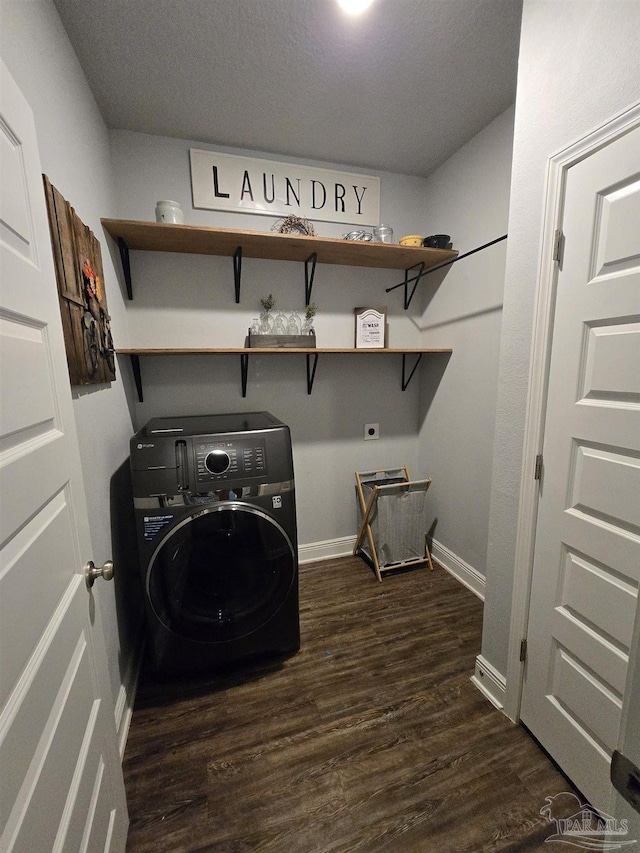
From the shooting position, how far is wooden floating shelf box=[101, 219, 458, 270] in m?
1.64

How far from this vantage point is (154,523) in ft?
4.45

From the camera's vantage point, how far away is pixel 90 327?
1223 millimetres

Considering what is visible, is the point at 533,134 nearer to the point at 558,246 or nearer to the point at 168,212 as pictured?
the point at 558,246

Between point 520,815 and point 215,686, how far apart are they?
Result: 1174mm

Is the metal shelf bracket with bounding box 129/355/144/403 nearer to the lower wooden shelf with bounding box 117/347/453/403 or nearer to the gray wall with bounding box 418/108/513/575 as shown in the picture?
the lower wooden shelf with bounding box 117/347/453/403

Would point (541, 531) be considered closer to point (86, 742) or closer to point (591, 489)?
point (591, 489)

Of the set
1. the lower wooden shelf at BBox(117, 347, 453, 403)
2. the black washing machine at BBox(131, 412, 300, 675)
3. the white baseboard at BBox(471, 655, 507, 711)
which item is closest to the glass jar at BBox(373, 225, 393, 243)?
the lower wooden shelf at BBox(117, 347, 453, 403)

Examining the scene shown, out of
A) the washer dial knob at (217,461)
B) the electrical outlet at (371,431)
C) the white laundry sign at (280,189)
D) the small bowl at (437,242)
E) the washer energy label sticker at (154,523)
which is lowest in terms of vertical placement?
the washer energy label sticker at (154,523)

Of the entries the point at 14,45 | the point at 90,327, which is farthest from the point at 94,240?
the point at 14,45

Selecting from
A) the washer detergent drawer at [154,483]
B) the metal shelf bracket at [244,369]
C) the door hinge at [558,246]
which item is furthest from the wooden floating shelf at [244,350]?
the door hinge at [558,246]

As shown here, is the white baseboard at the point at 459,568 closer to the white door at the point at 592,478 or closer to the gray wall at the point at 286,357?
the gray wall at the point at 286,357

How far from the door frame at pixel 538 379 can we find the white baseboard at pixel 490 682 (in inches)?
1.4

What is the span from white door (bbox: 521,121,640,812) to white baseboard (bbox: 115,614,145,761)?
1515 millimetres

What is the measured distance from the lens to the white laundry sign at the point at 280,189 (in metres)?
1.91
